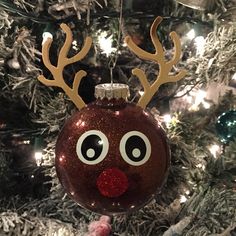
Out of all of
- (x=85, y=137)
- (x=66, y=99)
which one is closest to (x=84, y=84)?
(x=66, y=99)

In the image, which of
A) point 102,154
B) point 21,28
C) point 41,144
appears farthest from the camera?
point 41,144

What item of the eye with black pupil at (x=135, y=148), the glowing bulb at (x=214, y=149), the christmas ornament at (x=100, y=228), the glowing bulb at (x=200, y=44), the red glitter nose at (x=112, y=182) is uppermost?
the glowing bulb at (x=200, y=44)

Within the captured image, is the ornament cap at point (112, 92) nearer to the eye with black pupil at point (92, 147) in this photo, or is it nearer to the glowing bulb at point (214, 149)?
the eye with black pupil at point (92, 147)

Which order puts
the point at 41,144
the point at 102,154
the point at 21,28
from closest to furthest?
the point at 102,154 → the point at 21,28 → the point at 41,144

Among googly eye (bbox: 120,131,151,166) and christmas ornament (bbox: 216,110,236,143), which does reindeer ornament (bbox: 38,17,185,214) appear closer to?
googly eye (bbox: 120,131,151,166)

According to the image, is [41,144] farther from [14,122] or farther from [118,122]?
[118,122]

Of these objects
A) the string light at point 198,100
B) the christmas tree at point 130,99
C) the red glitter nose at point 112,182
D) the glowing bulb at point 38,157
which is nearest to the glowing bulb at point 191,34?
the christmas tree at point 130,99
